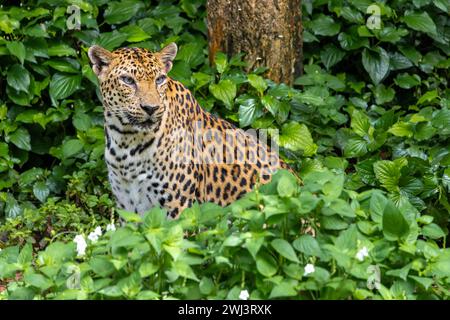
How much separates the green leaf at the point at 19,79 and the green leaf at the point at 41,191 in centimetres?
99

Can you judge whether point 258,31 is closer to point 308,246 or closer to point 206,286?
point 308,246

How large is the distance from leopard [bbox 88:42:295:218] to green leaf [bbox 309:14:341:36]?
10.3 feet

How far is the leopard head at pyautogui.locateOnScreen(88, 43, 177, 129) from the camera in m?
8.04

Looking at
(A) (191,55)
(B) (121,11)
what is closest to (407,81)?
(A) (191,55)

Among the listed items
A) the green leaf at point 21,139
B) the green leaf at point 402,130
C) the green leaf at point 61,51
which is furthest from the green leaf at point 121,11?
the green leaf at point 402,130

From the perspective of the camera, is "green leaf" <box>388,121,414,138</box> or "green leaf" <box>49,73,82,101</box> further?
"green leaf" <box>49,73,82,101</box>

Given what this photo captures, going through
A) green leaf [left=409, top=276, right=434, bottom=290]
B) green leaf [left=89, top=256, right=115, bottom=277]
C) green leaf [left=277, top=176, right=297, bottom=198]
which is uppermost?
green leaf [left=277, top=176, right=297, bottom=198]

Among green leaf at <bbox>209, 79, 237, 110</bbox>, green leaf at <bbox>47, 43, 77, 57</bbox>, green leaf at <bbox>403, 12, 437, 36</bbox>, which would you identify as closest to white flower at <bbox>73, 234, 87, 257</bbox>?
green leaf at <bbox>209, 79, 237, 110</bbox>

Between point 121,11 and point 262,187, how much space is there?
16.0 ft

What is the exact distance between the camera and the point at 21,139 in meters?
10.4

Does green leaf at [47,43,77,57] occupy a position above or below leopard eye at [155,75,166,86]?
below

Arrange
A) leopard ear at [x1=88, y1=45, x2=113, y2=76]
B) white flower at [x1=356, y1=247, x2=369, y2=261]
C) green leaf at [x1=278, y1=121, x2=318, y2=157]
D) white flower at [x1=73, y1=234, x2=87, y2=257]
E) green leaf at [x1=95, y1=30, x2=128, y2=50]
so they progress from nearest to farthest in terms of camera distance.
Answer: white flower at [x1=356, y1=247, x2=369, y2=261] → white flower at [x1=73, y1=234, x2=87, y2=257] → leopard ear at [x1=88, y1=45, x2=113, y2=76] → green leaf at [x1=278, y1=121, x2=318, y2=157] → green leaf at [x1=95, y1=30, x2=128, y2=50]

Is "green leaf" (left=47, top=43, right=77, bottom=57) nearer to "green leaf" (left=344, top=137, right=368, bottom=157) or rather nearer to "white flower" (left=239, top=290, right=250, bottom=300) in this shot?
"green leaf" (left=344, top=137, right=368, bottom=157)

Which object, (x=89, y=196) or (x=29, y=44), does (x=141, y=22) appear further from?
(x=89, y=196)
